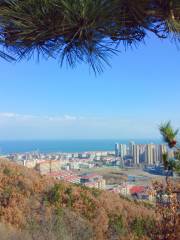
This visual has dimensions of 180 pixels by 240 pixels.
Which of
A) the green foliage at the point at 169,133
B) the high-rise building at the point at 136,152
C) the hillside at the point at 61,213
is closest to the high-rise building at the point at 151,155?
the hillside at the point at 61,213

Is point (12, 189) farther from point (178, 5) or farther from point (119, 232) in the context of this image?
point (178, 5)

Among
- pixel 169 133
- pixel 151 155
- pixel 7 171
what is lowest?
pixel 7 171

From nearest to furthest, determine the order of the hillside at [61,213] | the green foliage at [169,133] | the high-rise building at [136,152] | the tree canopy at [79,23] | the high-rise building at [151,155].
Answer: the tree canopy at [79,23] → the green foliage at [169,133] → the hillside at [61,213] → the high-rise building at [151,155] → the high-rise building at [136,152]

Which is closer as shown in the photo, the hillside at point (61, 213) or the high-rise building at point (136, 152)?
the hillside at point (61, 213)

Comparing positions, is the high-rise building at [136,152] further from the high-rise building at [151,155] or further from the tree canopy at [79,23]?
the tree canopy at [79,23]

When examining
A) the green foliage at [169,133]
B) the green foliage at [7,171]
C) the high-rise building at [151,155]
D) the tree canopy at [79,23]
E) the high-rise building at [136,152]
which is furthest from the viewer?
the high-rise building at [136,152]

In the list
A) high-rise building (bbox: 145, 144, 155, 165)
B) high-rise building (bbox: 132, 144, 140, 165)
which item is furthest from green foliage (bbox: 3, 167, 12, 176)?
high-rise building (bbox: 145, 144, 155, 165)

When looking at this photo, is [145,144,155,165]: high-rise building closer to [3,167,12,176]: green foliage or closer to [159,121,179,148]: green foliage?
[159,121,179,148]: green foliage

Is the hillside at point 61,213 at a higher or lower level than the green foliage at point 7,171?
lower

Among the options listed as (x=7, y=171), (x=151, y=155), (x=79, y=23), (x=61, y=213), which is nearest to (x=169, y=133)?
(x=79, y=23)

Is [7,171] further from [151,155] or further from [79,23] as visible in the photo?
[79,23]
